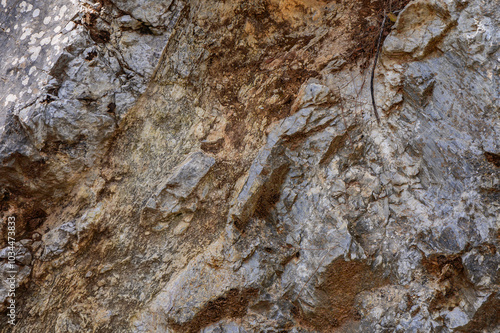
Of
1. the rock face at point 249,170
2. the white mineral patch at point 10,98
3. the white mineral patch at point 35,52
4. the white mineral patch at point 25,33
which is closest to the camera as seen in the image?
the rock face at point 249,170

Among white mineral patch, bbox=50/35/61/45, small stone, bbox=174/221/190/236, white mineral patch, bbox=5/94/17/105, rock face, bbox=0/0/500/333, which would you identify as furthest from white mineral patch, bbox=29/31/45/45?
small stone, bbox=174/221/190/236

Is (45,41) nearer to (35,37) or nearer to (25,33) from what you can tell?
(35,37)

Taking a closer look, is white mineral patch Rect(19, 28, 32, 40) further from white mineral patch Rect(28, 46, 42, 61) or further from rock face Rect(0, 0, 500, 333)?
white mineral patch Rect(28, 46, 42, 61)

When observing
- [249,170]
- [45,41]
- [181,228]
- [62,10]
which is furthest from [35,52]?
[249,170]

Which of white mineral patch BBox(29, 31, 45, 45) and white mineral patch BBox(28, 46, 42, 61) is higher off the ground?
white mineral patch BBox(29, 31, 45, 45)

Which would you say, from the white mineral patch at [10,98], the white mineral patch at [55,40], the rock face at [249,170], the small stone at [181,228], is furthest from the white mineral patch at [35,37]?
the small stone at [181,228]

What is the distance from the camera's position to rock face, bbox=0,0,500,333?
10.1ft

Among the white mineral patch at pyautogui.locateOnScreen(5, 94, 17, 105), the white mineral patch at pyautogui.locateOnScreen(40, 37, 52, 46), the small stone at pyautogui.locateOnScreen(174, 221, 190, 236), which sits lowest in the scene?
the small stone at pyautogui.locateOnScreen(174, 221, 190, 236)

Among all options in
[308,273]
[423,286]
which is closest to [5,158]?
[308,273]

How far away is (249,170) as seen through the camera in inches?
139

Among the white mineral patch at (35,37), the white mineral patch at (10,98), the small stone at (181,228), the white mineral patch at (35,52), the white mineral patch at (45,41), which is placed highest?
the white mineral patch at (35,37)

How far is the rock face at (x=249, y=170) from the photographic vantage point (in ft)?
10.1

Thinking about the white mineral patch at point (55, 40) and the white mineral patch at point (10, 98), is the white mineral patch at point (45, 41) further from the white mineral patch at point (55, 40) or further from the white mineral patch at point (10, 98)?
the white mineral patch at point (10, 98)

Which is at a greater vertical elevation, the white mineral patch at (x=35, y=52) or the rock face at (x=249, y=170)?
the white mineral patch at (x=35, y=52)
